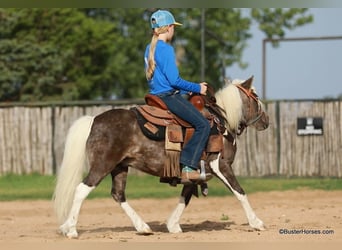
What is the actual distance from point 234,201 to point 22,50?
2026 cm

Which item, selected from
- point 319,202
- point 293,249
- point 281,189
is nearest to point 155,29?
point 293,249

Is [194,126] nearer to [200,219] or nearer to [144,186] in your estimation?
[200,219]

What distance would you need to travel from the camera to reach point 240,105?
436 inches

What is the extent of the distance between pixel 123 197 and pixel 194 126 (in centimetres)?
133

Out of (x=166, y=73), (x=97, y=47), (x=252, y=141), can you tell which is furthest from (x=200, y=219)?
(x=97, y=47)

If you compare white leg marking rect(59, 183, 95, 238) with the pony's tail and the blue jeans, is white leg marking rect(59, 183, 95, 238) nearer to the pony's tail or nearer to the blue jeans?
the pony's tail

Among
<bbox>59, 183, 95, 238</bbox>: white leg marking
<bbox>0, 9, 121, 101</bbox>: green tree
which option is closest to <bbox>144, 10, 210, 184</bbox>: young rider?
<bbox>59, 183, 95, 238</bbox>: white leg marking

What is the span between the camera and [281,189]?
18859mm

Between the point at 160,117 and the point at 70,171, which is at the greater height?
the point at 160,117

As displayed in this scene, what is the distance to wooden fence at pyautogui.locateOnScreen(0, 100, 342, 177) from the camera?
847 inches

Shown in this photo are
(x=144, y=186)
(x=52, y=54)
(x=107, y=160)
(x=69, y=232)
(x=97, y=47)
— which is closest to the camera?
(x=69, y=232)

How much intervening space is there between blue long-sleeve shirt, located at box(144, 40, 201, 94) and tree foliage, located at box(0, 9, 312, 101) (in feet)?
67.6

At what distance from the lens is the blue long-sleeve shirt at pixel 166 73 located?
33.8ft

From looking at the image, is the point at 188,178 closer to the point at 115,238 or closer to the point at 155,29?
the point at 115,238
